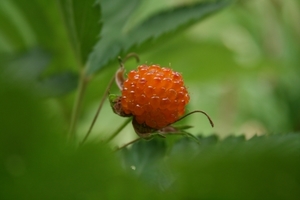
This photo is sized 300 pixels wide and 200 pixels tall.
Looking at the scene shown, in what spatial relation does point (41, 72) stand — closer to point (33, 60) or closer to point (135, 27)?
point (33, 60)

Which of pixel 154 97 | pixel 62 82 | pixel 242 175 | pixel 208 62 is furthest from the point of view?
pixel 208 62

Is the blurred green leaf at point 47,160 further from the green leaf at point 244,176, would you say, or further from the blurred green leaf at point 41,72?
the blurred green leaf at point 41,72

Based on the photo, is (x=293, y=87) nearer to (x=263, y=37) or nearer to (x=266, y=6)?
(x=263, y=37)

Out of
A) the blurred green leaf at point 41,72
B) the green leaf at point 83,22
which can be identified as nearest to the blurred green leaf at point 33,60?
the blurred green leaf at point 41,72

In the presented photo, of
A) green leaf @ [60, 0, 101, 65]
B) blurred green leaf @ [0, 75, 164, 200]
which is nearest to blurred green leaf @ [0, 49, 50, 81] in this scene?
green leaf @ [60, 0, 101, 65]

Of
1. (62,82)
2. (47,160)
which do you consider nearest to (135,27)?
(62,82)
